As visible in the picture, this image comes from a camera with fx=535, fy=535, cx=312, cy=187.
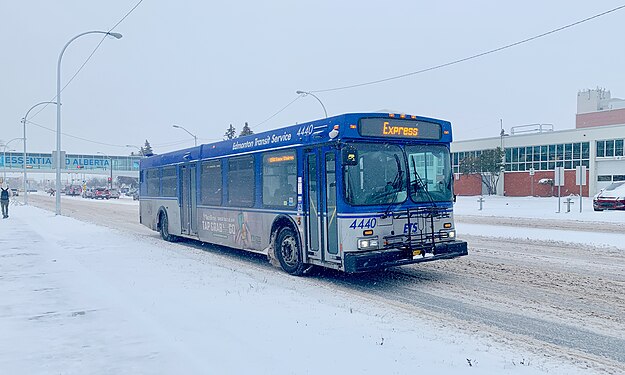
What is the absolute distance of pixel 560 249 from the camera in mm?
14930

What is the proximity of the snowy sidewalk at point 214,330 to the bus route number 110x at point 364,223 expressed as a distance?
1.18 meters

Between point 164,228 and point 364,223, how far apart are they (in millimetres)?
11027

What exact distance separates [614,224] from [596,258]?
12.8 meters

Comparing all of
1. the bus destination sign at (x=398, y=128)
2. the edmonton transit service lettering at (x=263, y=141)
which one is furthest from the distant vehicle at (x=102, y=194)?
the bus destination sign at (x=398, y=128)

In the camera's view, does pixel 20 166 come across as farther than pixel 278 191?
Yes

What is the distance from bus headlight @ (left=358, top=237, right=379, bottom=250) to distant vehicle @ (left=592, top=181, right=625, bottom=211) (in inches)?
1075

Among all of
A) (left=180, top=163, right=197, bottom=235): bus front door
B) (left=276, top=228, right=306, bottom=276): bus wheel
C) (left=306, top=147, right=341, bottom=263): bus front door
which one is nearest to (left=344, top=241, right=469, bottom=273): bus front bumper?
(left=306, top=147, right=341, bottom=263): bus front door

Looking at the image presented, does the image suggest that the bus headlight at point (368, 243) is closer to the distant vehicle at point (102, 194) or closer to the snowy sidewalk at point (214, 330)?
the snowy sidewalk at point (214, 330)

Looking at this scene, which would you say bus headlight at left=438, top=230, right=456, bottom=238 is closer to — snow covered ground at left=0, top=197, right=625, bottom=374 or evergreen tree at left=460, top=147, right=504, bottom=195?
snow covered ground at left=0, top=197, right=625, bottom=374

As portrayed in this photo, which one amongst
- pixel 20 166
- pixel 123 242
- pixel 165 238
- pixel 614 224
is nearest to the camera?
pixel 123 242

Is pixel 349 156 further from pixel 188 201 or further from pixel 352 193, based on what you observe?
pixel 188 201

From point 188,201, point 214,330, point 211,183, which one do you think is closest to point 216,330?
point 214,330

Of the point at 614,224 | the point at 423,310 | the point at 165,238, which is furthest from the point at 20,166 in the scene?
the point at 423,310

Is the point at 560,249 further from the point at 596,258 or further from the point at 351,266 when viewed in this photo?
the point at 351,266
